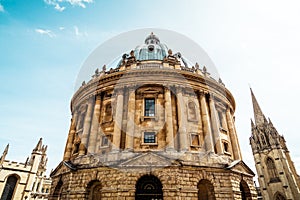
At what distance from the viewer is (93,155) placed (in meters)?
18.6

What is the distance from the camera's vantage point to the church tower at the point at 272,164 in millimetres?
39281

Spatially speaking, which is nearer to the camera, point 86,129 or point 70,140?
point 86,129

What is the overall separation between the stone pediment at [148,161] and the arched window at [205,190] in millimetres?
3870

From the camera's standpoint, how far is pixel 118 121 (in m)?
19.6

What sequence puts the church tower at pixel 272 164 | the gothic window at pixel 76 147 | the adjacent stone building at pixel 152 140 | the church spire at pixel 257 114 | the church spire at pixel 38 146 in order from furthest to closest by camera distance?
1. the church spire at pixel 257 114
2. the church spire at pixel 38 146
3. the church tower at pixel 272 164
4. the gothic window at pixel 76 147
5. the adjacent stone building at pixel 152 140

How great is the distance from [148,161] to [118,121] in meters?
5.62

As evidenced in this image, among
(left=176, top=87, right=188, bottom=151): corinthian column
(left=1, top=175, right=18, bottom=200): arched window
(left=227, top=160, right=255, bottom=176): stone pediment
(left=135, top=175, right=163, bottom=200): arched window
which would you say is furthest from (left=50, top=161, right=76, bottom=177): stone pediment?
(left=1, top=175, right=18, bottom=200): arched window

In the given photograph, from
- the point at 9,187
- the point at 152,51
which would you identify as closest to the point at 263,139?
the point at 152,51

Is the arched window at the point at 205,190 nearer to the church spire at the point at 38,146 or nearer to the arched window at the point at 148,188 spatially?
the arched window at the point at 148,188

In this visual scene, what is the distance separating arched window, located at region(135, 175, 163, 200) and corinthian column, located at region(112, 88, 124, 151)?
3.76m

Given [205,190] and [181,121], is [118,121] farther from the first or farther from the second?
[205,190]

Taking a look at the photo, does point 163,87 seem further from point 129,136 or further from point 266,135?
point 266,135

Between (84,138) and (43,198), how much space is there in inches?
1413

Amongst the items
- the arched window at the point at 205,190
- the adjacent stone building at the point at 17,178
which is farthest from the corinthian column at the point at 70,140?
the adjacent stone building at the point at 17,178
